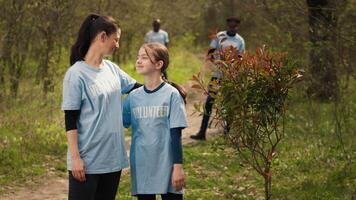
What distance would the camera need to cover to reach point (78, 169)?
4004mm

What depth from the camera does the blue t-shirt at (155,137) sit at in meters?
4.34

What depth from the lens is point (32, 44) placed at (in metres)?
13.1

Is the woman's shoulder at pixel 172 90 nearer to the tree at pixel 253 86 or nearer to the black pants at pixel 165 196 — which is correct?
the black pants at pixel 165 196

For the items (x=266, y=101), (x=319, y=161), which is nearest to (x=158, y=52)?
(x=266, y=101)

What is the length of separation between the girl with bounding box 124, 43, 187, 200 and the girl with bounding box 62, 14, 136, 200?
18 cm

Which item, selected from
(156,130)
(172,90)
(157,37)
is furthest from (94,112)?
(157,37)

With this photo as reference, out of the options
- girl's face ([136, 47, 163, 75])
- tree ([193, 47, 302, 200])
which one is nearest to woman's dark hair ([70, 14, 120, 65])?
girl's face ([136, 47, 163, 75])

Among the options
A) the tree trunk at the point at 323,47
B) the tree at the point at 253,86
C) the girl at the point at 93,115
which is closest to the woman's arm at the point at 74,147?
the girl at the point at 93,115

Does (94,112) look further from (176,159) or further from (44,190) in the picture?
(44,190)

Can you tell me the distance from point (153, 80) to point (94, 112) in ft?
1.71

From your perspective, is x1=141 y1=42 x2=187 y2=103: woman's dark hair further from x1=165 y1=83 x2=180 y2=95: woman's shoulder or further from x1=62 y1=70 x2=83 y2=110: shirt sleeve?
x1=62 y1=70 x2=83 y2=110: shirt sleeve

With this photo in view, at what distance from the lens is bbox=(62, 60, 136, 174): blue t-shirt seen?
4.06m

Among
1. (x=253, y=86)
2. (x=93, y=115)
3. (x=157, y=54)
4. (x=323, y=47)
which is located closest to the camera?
(x=93, y=115)

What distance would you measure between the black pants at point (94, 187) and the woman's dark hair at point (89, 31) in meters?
0.80
